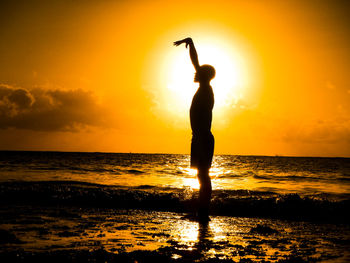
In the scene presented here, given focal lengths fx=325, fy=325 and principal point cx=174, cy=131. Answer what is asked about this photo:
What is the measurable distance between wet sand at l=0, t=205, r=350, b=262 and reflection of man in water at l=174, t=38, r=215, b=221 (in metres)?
1.02

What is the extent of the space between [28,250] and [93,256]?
0.89 meters

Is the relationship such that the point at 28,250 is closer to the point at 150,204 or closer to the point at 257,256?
the point at 257,256

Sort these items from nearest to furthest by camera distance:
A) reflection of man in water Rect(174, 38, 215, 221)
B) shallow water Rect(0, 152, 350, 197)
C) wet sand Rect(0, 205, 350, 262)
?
wet sand Rect(0, 205, 350, 262)
reflection of man in water Rect(174, 38, 215, 221)
shallow water Rect(0, 152, 350, 197)

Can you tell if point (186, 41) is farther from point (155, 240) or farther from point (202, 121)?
point (155, 240)

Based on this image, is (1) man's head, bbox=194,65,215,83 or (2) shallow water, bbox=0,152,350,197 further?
(2) shallow water, bbox=0,152,350,197

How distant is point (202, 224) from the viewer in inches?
243

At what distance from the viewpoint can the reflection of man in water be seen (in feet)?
20.2

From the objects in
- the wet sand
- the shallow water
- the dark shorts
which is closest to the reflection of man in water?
the dark shorts

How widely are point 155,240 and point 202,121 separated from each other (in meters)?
A: 2.45

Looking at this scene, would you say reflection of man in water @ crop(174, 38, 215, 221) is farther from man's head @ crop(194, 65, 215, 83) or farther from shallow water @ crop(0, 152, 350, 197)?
shallow water @ crop(0, 152, 350, 197)

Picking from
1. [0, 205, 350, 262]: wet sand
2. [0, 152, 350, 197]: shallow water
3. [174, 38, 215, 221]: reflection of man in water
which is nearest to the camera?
[0, 205, 350, 262]: wet sand

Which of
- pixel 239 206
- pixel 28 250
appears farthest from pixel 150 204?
pixel 28 250

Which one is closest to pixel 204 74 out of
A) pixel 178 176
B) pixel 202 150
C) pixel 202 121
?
pixel 202 121

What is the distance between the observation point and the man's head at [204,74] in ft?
20.4
